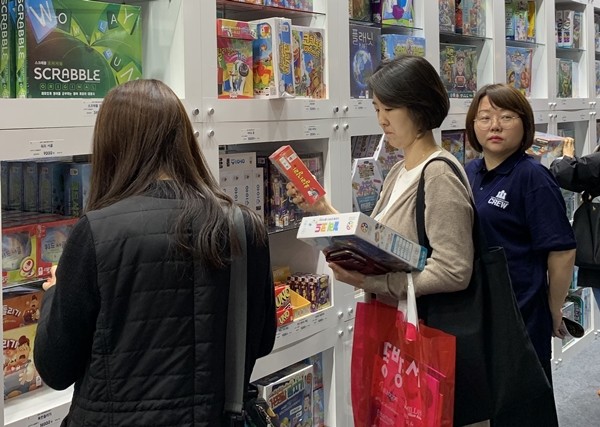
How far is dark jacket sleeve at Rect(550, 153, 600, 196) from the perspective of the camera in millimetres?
3658

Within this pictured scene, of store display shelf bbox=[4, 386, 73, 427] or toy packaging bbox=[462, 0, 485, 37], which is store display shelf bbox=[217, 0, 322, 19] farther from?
store display shelf bbox=[4, 386, 73, 427]

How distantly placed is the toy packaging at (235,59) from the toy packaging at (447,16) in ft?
4.97

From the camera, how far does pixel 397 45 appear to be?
137 inches

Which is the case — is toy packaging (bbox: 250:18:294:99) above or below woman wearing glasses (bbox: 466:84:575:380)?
above

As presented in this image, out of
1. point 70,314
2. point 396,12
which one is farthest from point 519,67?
point 70,314

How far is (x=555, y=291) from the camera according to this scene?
2721 millimetres

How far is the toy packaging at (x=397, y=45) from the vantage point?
3.46 meters

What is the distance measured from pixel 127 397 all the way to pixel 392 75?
3.86 feet

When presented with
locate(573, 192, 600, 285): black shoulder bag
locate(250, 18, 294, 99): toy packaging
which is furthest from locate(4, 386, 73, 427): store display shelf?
locate(573, 192, 600, 285): black shoulder bag

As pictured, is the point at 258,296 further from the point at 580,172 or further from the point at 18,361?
the point at 580,172

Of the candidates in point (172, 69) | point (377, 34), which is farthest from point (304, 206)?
point (377, 34)

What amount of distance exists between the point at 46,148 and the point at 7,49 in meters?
0.30

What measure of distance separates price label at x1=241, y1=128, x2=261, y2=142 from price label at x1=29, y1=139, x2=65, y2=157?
2.49ft

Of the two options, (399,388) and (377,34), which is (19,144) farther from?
(377,34)
